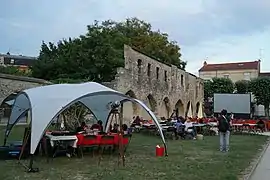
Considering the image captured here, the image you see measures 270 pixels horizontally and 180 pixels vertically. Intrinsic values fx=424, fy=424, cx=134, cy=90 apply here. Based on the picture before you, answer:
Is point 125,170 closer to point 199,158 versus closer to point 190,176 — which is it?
point 190,176

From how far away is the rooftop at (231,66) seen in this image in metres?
85.7

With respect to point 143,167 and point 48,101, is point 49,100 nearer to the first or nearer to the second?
point 48,101

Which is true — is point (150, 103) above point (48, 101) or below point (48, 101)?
above

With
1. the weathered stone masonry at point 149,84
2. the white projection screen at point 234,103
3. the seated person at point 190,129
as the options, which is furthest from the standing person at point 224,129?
the white projection screen at point 234,103

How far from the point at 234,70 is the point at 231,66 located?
238 cm

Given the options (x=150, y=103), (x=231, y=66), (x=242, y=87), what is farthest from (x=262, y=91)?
(x=231, y=66)

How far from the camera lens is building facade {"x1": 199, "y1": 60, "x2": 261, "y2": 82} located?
8444 centimetres

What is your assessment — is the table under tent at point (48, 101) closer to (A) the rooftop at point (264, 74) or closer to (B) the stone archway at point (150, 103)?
(B) the stone archway at point (150, 103)

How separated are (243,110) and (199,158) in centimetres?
3588

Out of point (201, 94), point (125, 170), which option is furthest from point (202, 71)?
point (125, 170)

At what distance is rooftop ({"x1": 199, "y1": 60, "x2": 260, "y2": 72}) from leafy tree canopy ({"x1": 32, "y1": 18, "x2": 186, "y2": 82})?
4005cm

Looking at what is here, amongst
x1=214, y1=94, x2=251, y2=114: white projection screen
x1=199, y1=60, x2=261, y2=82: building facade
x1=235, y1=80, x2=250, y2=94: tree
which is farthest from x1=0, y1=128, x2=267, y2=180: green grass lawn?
x1=199, y1=60, x2=261, y2=82: building facade

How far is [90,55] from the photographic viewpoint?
122 ft

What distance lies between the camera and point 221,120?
16219 mm
